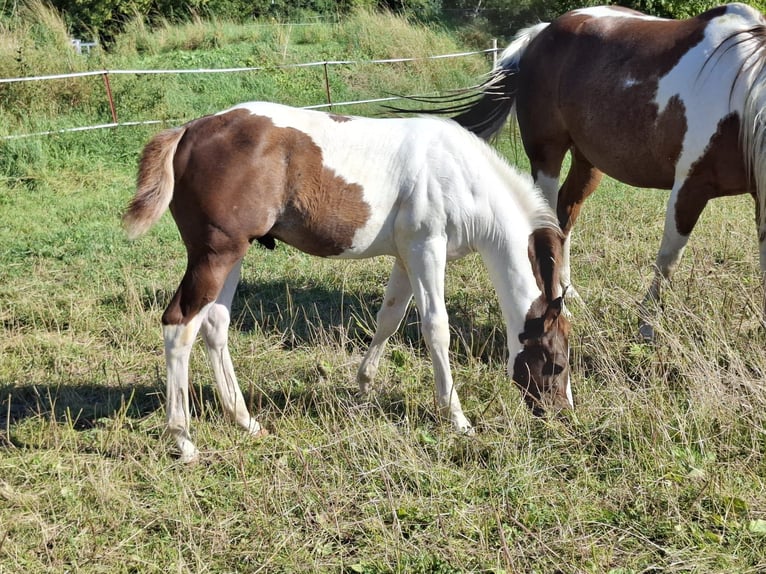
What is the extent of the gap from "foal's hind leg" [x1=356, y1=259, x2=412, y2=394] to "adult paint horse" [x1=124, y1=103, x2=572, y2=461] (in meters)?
0.32

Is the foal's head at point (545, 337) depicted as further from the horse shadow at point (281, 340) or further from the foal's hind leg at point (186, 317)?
the foal's hind leg at point (186, 317)

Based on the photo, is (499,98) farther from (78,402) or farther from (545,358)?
(78,402)

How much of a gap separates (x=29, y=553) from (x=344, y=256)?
1852 mm

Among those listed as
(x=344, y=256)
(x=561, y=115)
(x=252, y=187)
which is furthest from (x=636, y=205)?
(x=252, y=187)

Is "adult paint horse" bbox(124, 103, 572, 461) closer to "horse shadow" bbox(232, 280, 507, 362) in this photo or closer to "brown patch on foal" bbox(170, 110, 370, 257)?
"brown patch on foal" bbox(170, 110, 370, 257)

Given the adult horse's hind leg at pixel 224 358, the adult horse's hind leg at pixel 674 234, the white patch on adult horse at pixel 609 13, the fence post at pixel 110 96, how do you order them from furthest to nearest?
the fence post at pixel 110 96, the white patch on adult horse at pixel 609 13, the adult horse's hind leg at pixel 674 234, the adult horse's hind leg at pixel 224 358

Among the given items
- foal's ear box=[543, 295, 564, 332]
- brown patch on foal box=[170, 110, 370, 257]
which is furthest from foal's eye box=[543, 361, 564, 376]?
brown patch on foal box=[170, 110, 370, 257]

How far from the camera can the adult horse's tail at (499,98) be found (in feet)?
19.6

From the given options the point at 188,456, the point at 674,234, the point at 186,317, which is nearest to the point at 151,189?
the point at 186,317

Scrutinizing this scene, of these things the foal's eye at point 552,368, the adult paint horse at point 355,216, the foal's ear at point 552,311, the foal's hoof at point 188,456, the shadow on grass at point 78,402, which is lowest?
the shadow on grass at point 78,402

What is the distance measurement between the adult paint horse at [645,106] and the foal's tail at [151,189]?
2.83 meters

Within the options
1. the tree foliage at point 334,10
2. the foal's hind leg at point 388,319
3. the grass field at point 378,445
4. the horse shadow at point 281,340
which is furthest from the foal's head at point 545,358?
the tree foliage at point 334,10

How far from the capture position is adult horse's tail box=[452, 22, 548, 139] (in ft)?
19.6

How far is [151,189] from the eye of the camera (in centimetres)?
328
